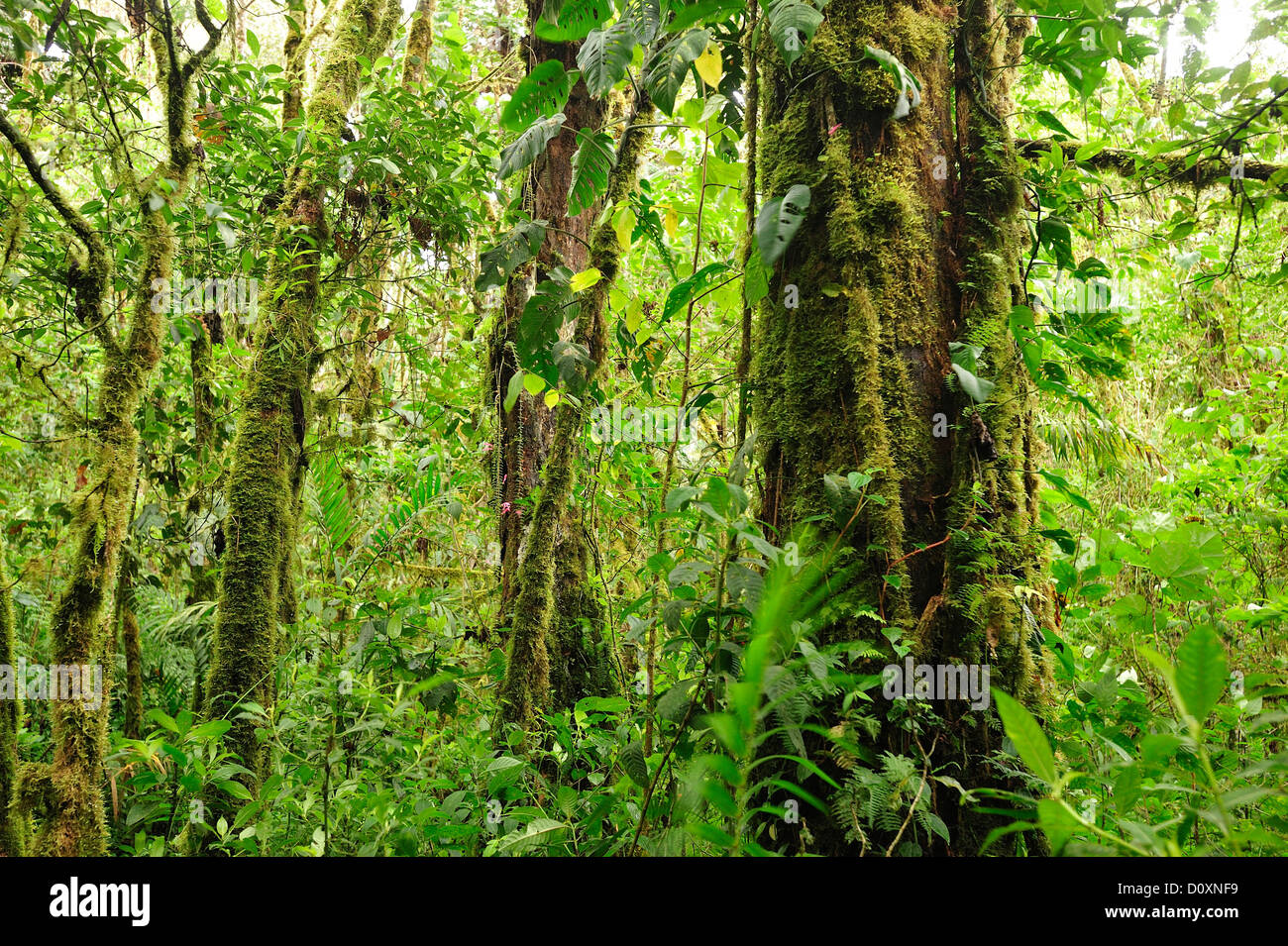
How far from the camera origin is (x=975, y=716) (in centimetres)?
132

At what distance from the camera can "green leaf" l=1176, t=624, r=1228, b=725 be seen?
2.42 ft

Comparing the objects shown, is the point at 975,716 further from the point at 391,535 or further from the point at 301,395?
the point at 301,395

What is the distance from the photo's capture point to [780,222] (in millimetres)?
1427

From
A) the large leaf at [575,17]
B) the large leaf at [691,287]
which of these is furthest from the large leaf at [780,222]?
the large leaf at [575,17]

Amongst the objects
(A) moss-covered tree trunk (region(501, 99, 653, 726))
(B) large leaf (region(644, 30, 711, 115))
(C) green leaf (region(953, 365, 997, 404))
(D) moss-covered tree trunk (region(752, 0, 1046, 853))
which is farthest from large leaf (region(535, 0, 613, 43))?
(C) green leaf (region(953, 365, 997, 404))

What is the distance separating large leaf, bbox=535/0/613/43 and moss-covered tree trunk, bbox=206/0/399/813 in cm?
180

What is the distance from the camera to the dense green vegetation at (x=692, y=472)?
4.29ft

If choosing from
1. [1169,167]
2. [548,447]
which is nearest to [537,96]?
[1169,167]

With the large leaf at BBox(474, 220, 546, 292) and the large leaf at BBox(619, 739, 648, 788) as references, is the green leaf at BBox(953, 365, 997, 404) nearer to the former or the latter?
the large leaf at BBox(619, 739, 648, 788)

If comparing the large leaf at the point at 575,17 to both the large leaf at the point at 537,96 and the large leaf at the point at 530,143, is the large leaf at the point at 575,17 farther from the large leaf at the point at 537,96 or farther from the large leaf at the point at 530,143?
the large leaf at the point at 530,143

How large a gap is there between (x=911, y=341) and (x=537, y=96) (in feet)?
3.38

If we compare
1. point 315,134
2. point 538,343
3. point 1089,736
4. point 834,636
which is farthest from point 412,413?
point 1089,736

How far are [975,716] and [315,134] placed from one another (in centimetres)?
334

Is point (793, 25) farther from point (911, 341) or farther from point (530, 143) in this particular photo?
point (530, 143)
